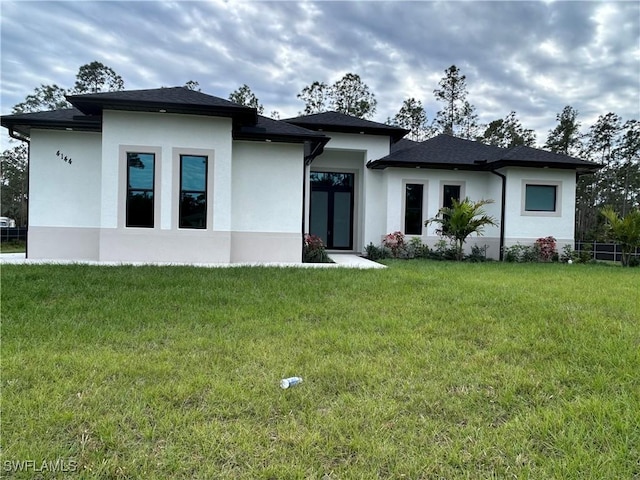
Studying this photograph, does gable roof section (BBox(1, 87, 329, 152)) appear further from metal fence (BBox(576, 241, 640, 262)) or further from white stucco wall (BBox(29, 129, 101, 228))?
metal fence (BBox(576, 241, 640, 262))

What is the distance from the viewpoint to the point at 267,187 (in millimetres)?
10453

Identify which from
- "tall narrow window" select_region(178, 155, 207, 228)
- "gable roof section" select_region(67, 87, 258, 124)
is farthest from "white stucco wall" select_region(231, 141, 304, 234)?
"gable roof section" select_region(67, 87, 258, 124)

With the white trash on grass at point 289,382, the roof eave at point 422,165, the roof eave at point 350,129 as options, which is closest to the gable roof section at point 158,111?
the roof eave at point 350,129

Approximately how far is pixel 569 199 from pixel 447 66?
19.2 m

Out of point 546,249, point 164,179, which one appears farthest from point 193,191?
point 546,249

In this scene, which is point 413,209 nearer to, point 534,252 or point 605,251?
point 534,252

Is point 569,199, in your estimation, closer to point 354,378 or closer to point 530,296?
point 530,296

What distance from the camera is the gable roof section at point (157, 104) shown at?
8.60m

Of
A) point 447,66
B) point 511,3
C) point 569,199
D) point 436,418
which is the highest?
point 447,66

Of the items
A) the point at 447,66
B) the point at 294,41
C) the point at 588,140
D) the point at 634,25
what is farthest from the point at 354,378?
the point at 588,140

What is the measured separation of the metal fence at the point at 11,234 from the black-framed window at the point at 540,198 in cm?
2335

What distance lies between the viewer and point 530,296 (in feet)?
19.9

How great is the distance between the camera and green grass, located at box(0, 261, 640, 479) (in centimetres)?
227

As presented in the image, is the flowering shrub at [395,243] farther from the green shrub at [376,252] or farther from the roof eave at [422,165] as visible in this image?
the roof eave at [422,165]
